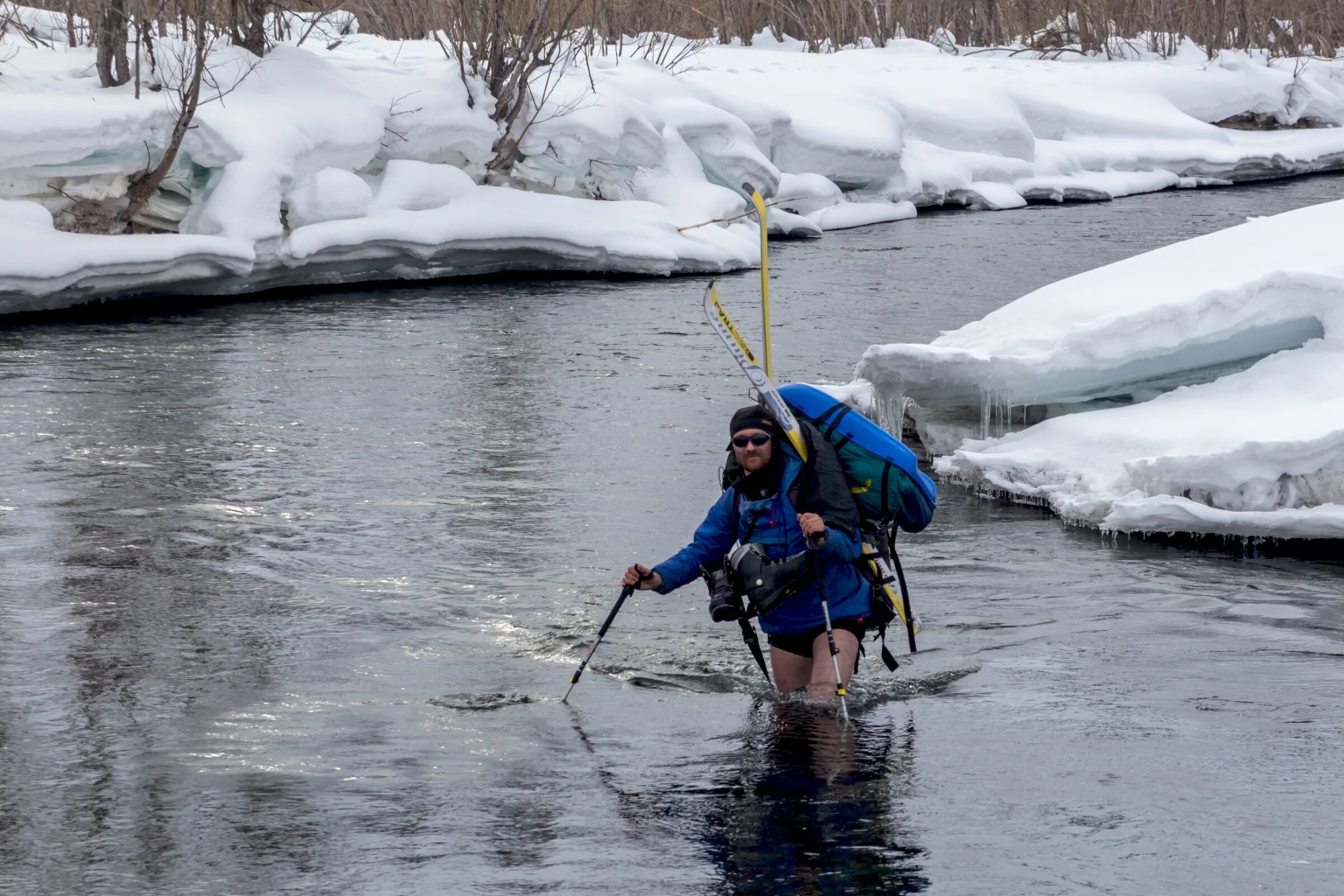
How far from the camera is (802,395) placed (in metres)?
6.30

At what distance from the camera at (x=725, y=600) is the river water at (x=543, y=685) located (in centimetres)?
46

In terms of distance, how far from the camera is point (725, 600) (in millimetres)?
6301

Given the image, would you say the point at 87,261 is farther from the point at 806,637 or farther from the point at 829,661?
the point at 829,661

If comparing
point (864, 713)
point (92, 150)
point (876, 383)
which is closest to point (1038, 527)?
point (876, 383)

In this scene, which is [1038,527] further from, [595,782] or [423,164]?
[423,164]

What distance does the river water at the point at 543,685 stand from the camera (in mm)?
5160

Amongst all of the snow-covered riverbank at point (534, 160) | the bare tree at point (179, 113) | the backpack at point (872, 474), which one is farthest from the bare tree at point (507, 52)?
the backpack at point (872, 474)

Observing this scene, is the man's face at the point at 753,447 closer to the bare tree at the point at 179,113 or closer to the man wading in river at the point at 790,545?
the man wading in river at the point at 790,545

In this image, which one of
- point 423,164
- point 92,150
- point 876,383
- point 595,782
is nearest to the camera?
point 595,782

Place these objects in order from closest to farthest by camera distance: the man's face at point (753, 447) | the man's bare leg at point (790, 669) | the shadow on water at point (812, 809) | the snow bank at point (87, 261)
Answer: the shadow on water at point (812, 809), the man's face at point (753, 447), the man's bare leg at point (790, 669), the snow bank at point (87, 261)

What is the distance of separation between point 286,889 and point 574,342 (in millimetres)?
10701

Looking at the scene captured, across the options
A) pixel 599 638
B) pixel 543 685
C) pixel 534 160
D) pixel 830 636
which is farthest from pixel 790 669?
pixel 534 160

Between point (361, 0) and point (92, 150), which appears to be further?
point (361, 0)

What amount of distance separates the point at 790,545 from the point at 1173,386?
16.4ft
